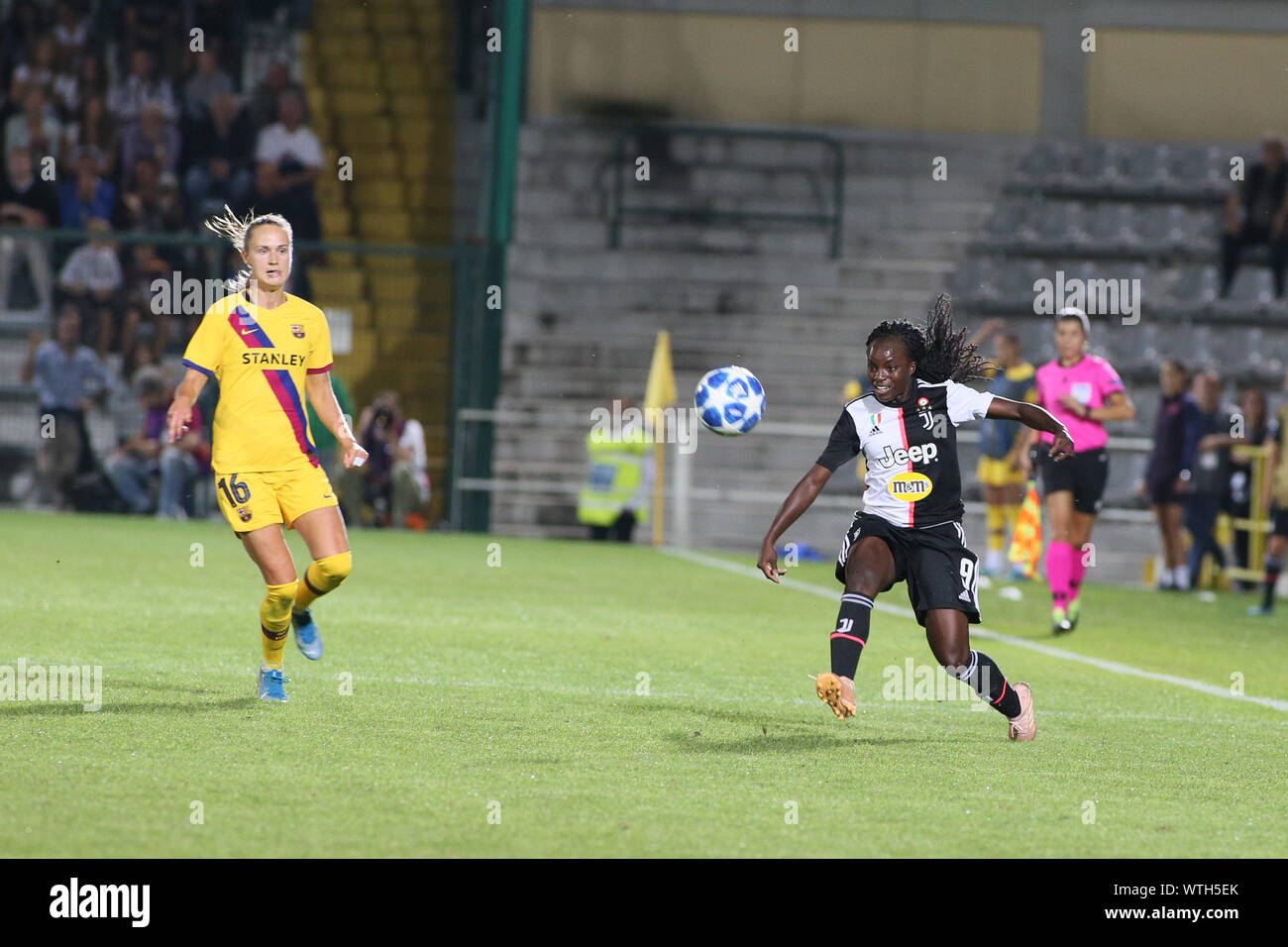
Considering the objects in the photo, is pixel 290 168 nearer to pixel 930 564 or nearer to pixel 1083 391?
pixel 1083 391

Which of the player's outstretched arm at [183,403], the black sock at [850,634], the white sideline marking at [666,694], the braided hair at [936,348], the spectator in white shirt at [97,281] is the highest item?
the spectator in white shirt at [97,281]

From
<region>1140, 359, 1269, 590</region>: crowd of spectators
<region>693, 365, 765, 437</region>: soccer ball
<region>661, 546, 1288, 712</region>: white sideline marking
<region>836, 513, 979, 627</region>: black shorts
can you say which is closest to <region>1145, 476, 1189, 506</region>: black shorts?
<region>1140, 359, 1269, 590</region>: crowd of spectators

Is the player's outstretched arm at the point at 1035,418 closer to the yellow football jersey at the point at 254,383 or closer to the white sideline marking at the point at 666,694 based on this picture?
the white sideline marking at the point at 666,694

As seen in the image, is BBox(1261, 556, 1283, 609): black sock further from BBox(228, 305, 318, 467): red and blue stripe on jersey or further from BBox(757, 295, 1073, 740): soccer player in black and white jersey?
BBox(228, 305, 318, 467): red and blue stripe on jersey

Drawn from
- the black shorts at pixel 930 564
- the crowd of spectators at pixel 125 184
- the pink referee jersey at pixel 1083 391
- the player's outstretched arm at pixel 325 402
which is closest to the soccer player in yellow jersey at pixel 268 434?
the player's outstretched arm at pixel 325 402

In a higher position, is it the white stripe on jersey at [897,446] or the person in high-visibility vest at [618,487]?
the white stripe on jersey at [897,446]

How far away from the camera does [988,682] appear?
24.5 feet

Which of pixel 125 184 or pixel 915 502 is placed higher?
pixel 125 184

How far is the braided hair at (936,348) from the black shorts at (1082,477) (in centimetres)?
529

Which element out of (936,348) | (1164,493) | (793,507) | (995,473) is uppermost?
(936,348)

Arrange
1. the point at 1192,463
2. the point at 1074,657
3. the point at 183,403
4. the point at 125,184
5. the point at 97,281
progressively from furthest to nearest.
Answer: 1. the point at 125,184
2. the point at 97,281
3. the point at 1192,463
4. the point at 1074,657
5. the point at 183,403

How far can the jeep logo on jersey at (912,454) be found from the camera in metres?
7.68

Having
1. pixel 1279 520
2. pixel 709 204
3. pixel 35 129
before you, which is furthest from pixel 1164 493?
pixel 35 129

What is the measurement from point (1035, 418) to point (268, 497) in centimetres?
318
